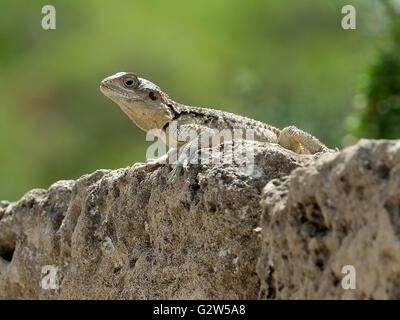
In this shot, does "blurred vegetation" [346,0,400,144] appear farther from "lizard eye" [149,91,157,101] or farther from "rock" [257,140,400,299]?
"rock" [257,140,400,299]

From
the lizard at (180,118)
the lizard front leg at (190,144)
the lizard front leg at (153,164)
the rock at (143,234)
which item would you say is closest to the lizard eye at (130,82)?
the lizard at (180,118)

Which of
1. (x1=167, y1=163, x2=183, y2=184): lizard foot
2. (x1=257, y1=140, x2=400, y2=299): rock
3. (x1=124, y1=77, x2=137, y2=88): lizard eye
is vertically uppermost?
(x1=124, y1=77, x2=137, y2=88): lizard eye

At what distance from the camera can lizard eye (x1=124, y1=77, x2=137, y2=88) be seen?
703cm

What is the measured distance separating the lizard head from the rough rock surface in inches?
23.5

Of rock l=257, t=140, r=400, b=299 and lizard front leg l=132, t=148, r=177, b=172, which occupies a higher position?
lizard front leg l=132, t=148, r=177, b=172

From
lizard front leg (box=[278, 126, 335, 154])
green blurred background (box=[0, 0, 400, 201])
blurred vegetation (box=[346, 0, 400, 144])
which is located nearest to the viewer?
lizard front leg (box=[278, 126, 335, 154])

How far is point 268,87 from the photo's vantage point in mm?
18641

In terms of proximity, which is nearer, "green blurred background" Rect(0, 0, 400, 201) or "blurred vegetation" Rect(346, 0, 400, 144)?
"blurred vegetation" Rect(346, 0, 400, 144)

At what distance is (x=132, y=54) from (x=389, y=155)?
27111 mm

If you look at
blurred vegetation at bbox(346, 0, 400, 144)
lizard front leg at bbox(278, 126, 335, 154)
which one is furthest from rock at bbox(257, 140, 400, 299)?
blurred vegetation at bbox(346, 0, 400, 144)

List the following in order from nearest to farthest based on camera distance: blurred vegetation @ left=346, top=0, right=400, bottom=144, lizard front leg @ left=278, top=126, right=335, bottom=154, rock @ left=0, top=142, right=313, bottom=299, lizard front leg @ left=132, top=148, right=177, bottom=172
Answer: rock @ left=0, top=142, right=313, bottom=299
lizard front leg @ left=132, top=148, right=177, bottom=172
lizard front leg @ left=278, top=126, right=335, bottom=154
blurred vegetation @ left=346, top=0, right=400, bottom=144

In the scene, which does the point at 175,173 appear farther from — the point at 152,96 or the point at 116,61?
the point at 116,61

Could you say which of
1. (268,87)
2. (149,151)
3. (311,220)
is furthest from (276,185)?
(268,87)
